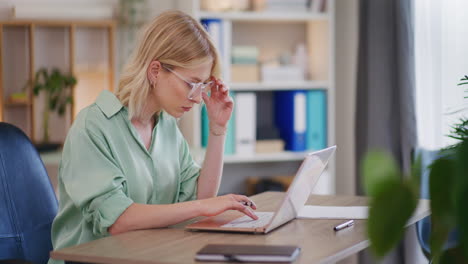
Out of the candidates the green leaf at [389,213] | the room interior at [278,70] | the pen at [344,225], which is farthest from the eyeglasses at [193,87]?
the green leaf at [389,213]

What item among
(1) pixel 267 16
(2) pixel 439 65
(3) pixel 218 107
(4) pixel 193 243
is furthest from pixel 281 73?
(4) pixel 193 243

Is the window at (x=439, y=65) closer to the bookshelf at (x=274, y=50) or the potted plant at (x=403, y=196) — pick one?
the bookshelf at (x=274, y=50)

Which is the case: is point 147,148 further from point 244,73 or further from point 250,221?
point 244,73

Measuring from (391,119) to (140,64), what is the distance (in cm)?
170

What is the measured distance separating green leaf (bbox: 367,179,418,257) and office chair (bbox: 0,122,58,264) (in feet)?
5.07

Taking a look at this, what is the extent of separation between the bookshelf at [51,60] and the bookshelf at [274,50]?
1.60 feet

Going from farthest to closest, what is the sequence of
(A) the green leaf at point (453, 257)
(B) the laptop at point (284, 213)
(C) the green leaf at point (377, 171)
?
(B) the laptop at point (284, 213)
(A) the green leaf at point (453, 257)
(C) the green leaf at point (377, 171)

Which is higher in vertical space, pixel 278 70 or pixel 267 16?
pixel 267 16

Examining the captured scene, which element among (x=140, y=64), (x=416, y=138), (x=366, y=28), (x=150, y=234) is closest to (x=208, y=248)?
(x=150, y=234)

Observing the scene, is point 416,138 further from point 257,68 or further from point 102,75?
point 102,75

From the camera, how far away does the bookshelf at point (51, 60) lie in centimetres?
354

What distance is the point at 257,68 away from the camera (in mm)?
3617

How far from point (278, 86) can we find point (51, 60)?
122 centimetres

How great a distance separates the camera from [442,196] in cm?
57
